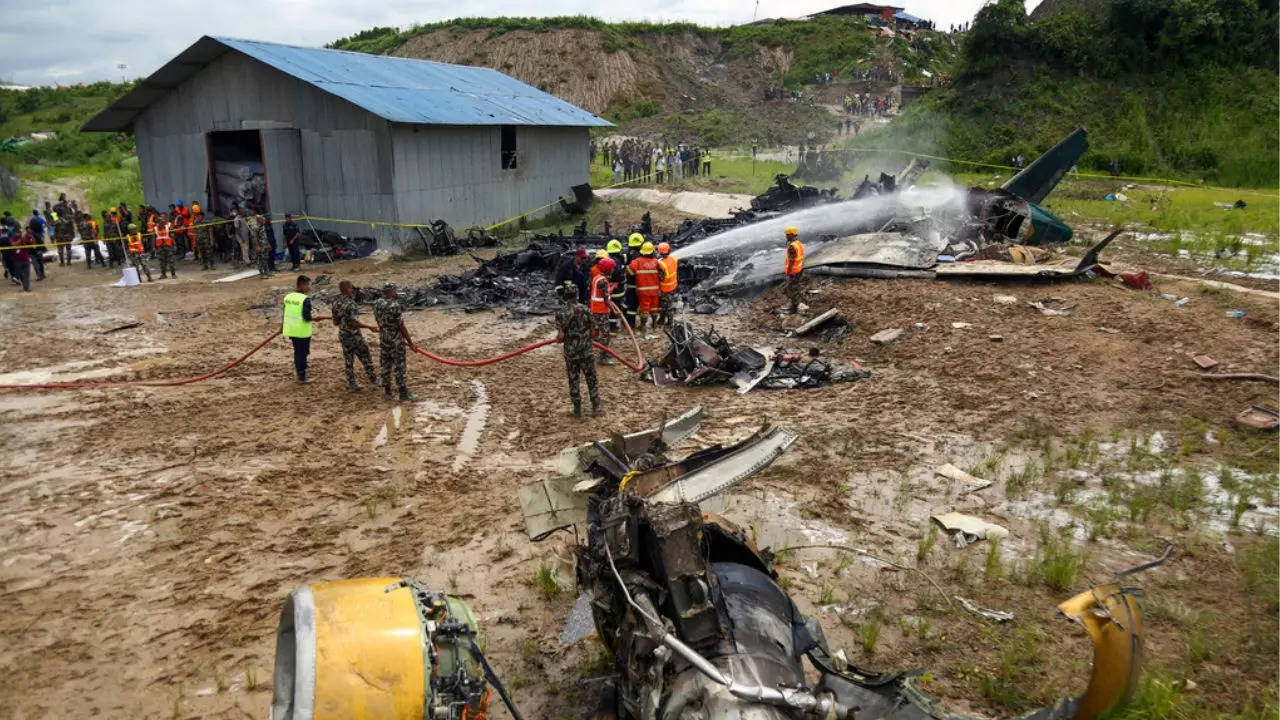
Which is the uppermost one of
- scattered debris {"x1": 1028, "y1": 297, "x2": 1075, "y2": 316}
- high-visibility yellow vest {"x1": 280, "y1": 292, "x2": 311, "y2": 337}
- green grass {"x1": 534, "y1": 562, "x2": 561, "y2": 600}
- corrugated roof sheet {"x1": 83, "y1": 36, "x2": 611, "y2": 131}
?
corrugated roof sheet {"x1": 83, "y1": 36, "x2": 611, "y2": 131}

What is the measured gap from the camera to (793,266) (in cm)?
1302

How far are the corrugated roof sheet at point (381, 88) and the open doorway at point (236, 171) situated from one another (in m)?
1.97

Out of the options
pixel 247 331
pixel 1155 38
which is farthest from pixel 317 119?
pixel 1155 38

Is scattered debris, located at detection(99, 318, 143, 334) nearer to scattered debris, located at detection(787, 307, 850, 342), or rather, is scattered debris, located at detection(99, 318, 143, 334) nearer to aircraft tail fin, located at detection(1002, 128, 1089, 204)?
scattered debris, located at detection(787, 307, 850, 342)

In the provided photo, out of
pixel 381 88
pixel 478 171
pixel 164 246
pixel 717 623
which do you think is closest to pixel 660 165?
pixel 478 171

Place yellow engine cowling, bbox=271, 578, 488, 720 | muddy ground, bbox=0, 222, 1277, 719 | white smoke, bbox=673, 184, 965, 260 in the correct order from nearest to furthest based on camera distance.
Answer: yellow engine cowling, bbox=271, 578, 488, 720, muddy ground, bbox=0, 222, 1277, 719, white smoke, bbox=673, 184, 965, 260

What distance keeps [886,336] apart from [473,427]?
243 inches

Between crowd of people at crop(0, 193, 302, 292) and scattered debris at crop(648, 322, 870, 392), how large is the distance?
1195 cm

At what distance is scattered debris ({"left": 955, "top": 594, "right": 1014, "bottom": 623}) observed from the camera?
546 centimetres

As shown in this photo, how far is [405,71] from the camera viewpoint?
2553 centimetres

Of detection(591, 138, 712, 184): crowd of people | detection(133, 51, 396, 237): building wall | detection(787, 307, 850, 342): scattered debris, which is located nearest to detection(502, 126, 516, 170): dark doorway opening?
detection(133, 51, 396, 237): building wall

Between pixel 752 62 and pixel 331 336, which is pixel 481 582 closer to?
pixel 331 336

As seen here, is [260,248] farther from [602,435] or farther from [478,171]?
[602,435]

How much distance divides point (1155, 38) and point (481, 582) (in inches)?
1320
